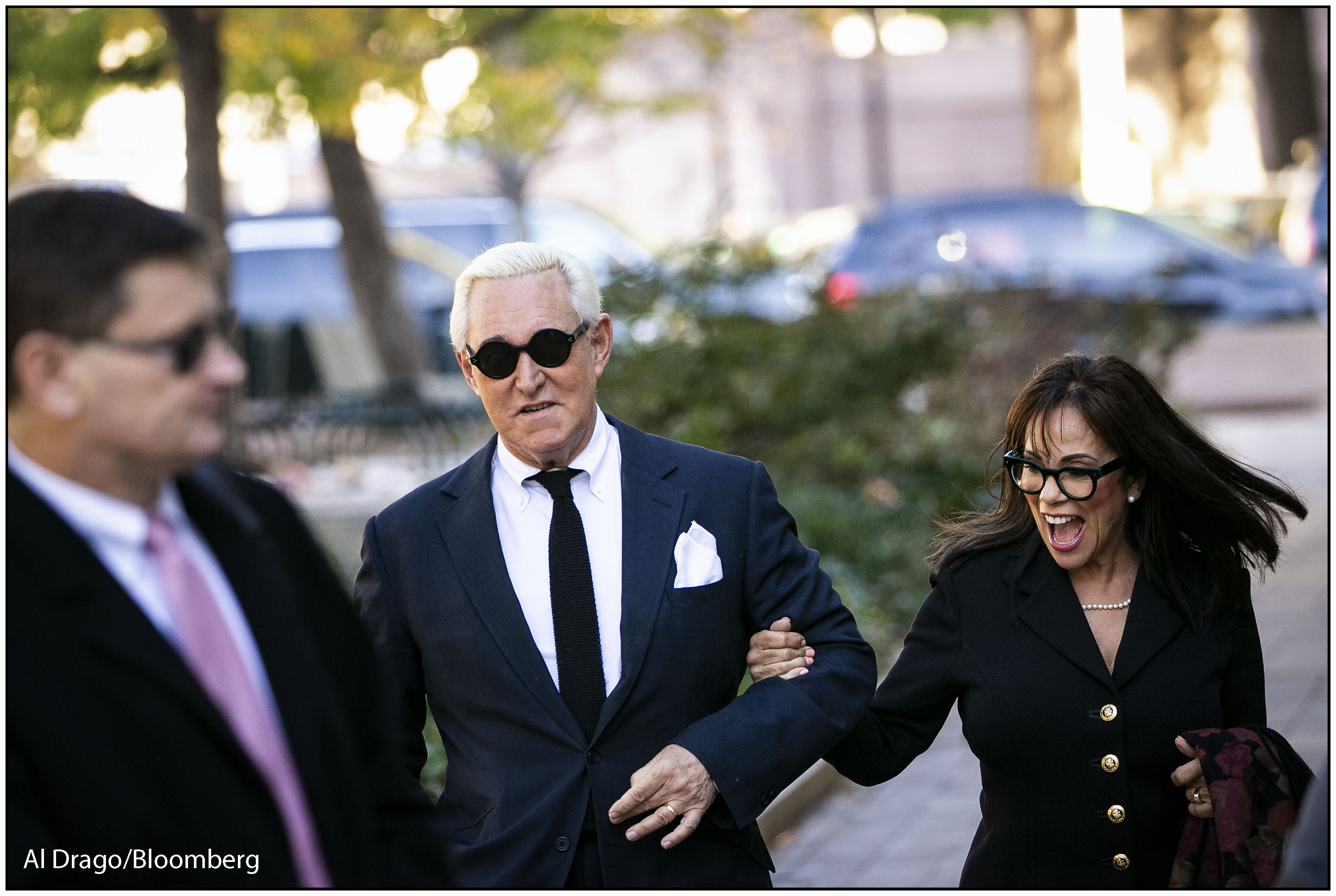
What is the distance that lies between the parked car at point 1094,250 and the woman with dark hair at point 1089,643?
31.9 ft

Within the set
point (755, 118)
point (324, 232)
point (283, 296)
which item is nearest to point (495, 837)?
point (283, 296)

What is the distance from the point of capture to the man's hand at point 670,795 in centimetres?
278

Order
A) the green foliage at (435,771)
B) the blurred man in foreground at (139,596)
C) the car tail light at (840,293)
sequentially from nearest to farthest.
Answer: the blurred man in foreground at (139,596), the green foliage at (435,771), the car tail light at (840,293)

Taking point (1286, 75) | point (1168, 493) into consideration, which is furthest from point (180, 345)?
point (1286, 75)

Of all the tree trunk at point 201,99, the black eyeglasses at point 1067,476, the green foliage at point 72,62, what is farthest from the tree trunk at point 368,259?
the black eyeglasses at point 1067,476

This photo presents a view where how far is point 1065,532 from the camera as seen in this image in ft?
10.2

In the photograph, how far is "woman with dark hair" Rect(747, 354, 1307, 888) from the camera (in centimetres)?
300

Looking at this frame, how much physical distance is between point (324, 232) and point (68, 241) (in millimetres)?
19134

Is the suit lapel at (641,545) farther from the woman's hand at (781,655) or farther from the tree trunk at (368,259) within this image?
the tree trunk at (368,259)

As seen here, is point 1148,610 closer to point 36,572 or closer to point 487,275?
point 487,275

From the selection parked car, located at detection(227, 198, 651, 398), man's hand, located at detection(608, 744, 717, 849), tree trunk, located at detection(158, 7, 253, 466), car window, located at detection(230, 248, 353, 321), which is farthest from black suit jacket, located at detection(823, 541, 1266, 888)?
car window, located at detection(230, 248, 353, 321)

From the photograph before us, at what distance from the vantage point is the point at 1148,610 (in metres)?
3.12

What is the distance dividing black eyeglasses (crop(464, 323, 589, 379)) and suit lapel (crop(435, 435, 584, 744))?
254 mm

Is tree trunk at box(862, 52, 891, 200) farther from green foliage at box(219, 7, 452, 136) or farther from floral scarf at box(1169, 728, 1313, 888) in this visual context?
floral scarf at box(1169, 728, 1313, 888)
